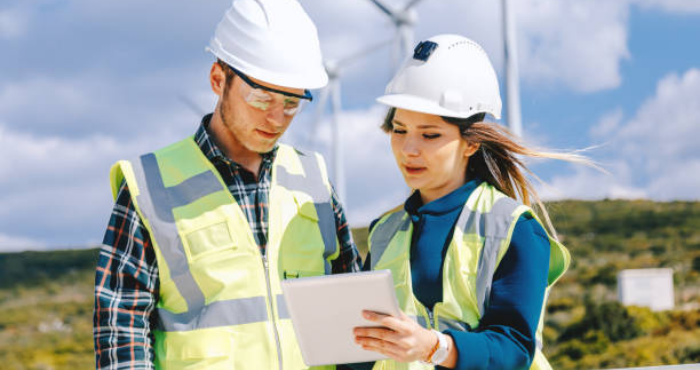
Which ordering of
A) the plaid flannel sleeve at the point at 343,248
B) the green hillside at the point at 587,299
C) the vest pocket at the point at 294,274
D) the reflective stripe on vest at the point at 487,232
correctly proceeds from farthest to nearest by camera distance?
the green hillside at the point at 587,299 → the plaid flannel sleeve at the point at 343,248 → the vest pocket at the point at 294,274 → the reflective stripe on vest at the point at 487,232

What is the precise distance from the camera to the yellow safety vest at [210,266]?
3316 mm

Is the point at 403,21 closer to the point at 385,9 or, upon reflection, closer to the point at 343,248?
the point at 385,9

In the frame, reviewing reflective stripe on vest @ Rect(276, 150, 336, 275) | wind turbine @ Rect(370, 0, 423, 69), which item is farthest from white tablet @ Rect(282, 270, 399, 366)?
wind turbine @ Rect(370, 0, 423, 69)

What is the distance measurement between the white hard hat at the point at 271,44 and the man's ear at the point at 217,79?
2.6 inches

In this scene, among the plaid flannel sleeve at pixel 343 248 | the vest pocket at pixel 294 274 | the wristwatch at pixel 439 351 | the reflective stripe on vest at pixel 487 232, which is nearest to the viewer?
→ the wristwatch at pixel 439 351

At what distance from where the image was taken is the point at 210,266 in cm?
336

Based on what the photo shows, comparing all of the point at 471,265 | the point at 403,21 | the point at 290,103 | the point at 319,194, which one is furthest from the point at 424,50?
the point at 403,21

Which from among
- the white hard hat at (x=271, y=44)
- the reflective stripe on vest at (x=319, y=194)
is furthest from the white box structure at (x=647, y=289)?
the white hard hat at (x=271, y=44)

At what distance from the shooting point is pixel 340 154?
26.4 meters

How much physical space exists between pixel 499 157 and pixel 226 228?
124cm

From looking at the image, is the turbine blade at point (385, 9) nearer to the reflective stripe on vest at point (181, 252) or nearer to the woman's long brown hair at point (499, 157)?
the woman's long brown hair at point (499, 157)

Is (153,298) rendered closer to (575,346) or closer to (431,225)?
(431,225)

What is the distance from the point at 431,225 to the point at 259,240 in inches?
29.2

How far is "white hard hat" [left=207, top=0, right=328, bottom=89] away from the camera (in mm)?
3471
